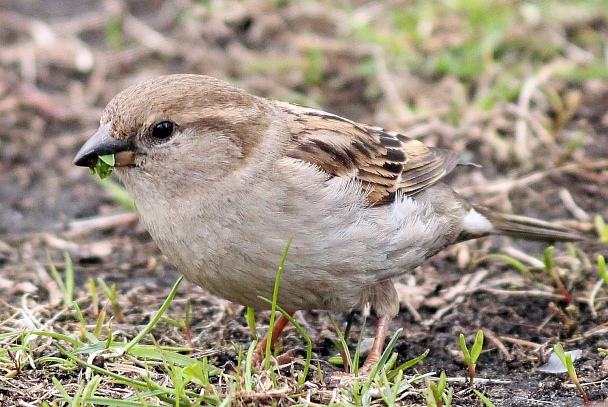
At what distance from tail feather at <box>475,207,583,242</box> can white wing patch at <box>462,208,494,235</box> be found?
0.03 m

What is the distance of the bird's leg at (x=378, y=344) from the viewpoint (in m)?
4.32

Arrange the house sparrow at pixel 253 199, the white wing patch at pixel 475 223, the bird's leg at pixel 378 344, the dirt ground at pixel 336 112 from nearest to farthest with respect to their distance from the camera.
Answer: the house sparrow at pixel 253 199
the bird's leg at pixel 378 344
the dirt ground at pixel 336 112
the white wing patch at pixel 475 223

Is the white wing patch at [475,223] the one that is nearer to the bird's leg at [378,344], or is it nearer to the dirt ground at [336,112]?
the dirt ground at [336,112]

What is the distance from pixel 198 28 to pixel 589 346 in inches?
204

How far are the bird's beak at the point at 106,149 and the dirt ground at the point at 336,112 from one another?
928 mm

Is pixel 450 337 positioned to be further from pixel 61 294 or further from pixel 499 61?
pixel 499 61

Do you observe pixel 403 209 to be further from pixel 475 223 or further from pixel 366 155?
pixel 475 223

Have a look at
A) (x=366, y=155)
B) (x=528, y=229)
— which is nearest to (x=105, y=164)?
(x=366, y=155)

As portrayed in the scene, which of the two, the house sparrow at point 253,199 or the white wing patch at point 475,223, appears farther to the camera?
the white wing patch at point 475,223

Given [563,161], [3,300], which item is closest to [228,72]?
[563,161]

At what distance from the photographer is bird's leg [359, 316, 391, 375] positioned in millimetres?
4318

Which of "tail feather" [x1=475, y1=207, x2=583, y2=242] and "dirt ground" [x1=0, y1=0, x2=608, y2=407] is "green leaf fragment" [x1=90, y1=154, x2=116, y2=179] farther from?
"tail feather" [x1=475, y1=207, x2=583, y2=242]

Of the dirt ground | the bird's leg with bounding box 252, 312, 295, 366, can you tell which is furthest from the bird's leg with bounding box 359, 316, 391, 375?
the bird's leg with bounding box 252, 312, 295, 366

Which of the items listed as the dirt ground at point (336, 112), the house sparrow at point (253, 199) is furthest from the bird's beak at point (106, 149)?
the dirt ground at point (336, 112)
